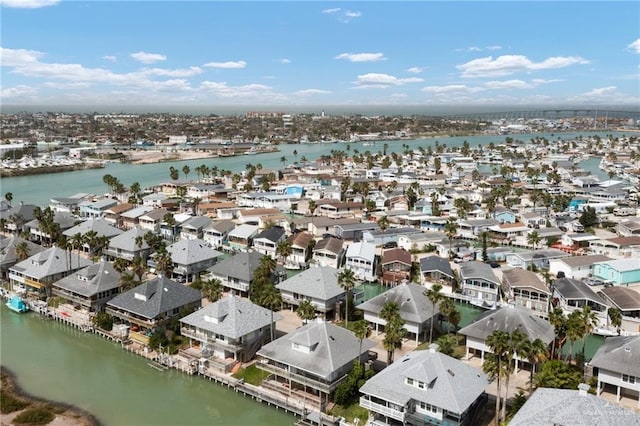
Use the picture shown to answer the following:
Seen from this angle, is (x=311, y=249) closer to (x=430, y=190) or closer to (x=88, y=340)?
(x=88, y=340)

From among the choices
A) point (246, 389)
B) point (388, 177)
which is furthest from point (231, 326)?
point (388, 177)

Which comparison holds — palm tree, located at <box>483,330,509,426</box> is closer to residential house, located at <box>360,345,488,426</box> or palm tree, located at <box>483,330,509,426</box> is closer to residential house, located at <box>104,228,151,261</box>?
residential house, located at <box>360,345,488,426</box>


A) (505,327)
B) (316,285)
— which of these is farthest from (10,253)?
(505,327)

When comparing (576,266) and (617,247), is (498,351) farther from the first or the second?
(617,247)

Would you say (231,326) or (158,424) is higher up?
(231,326)

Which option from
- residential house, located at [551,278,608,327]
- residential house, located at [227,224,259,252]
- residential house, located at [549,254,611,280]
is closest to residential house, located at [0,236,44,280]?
residential house, located at [227,224,259,252]

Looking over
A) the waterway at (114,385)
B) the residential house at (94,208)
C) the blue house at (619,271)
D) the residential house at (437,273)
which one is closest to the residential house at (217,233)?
the residential house at (94,208)
